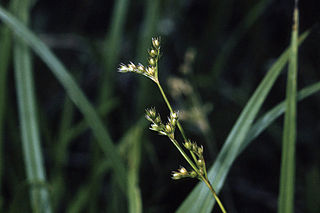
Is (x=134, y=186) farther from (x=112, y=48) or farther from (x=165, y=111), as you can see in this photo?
(x=165, y=111)

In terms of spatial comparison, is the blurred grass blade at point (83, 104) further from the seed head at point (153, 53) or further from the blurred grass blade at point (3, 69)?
the seed head at point (153, 53)

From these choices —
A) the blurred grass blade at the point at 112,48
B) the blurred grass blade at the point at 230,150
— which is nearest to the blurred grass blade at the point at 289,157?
the blurred grass blade at the point at 230,150

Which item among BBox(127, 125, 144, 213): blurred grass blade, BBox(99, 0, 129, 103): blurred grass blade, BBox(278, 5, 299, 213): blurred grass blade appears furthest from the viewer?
BBox(99, 0, 129, 103): blurred grass blade

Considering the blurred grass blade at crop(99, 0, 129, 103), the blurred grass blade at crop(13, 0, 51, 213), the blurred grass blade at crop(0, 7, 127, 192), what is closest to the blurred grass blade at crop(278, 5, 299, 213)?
the blurred grass blade at crop(0, 7, 127, 192)

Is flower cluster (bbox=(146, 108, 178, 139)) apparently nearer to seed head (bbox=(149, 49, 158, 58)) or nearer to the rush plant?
the rush plant

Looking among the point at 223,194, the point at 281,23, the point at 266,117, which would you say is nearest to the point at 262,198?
the point at 223,194

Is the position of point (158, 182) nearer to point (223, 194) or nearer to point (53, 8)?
point (223, 194)
